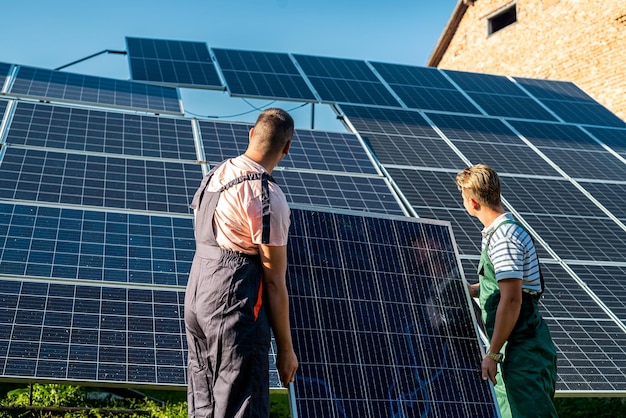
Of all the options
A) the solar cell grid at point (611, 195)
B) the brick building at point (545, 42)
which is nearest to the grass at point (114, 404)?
the solar cell grid at point (611, 195)

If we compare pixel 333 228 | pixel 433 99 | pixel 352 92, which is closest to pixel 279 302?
pixel 333 228

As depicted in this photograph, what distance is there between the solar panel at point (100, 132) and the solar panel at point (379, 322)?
161 inches

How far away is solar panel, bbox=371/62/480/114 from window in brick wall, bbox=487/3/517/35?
9273mm

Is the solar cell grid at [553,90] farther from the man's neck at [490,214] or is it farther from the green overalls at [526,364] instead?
the green overalls at [526,364]

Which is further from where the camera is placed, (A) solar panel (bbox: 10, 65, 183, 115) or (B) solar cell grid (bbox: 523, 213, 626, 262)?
(A) solar panel (bbox: 10, 65, 183, 115)

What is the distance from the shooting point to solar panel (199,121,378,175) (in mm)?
8711

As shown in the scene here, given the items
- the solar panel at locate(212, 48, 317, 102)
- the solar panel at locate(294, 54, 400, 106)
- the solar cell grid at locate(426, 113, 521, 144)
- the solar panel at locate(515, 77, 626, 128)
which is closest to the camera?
the solar cell grid at locate(426, 113, 521, 144)

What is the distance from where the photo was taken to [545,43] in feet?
66.7

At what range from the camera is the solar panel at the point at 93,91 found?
9523 mm

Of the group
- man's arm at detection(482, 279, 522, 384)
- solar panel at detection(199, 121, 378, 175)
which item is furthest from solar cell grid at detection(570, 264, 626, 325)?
man's arm at detection(482, 279, 522, 384)

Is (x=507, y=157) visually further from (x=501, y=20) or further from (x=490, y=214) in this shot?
(x=501, y=20)

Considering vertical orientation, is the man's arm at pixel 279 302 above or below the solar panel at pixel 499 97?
above

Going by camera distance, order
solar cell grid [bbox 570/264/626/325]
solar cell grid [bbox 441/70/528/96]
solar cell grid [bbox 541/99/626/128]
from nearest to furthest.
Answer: solar cell grid [bbox 570/264/626/325] < solar cell grid [bbox 541/99/626/128] < solar cell grid [bbox 441/70/528/96]

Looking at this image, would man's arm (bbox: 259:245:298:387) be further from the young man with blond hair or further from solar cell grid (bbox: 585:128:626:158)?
solar cell grid (bbox: 585:128:626:158)
